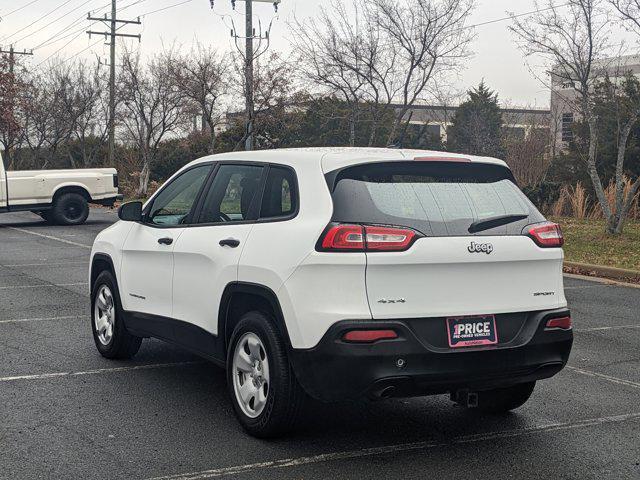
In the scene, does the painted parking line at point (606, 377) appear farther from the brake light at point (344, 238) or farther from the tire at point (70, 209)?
the tire at point (70, 209)

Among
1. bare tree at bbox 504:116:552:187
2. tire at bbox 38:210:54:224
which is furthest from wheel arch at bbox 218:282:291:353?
bare tree at bbox 504:116:552:187

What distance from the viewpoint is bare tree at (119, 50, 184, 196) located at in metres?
37.6

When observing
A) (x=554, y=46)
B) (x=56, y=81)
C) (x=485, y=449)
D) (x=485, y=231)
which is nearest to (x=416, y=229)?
(x=485, y=231)

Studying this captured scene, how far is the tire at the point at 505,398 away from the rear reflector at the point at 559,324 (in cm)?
59

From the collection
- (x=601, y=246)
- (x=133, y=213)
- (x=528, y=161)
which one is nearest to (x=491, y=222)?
(x=133, y=213)

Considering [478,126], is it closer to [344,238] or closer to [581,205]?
[581,205]

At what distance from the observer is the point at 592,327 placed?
944 centimetres

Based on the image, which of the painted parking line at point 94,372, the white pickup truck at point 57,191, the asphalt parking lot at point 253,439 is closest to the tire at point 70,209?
the white pickup truck at point 57,191

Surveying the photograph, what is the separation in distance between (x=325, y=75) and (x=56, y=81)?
85.8ft

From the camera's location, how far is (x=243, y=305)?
5.45 metres

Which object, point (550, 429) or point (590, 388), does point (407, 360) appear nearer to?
point (550, 429)

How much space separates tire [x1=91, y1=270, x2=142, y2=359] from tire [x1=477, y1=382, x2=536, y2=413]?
2.92 m

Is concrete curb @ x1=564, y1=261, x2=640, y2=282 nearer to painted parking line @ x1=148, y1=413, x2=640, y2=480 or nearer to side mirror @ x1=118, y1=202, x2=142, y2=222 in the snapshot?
painted parking line @ x1=148, y1=413, x2=640, y2=480

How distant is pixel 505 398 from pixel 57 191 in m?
20.9
